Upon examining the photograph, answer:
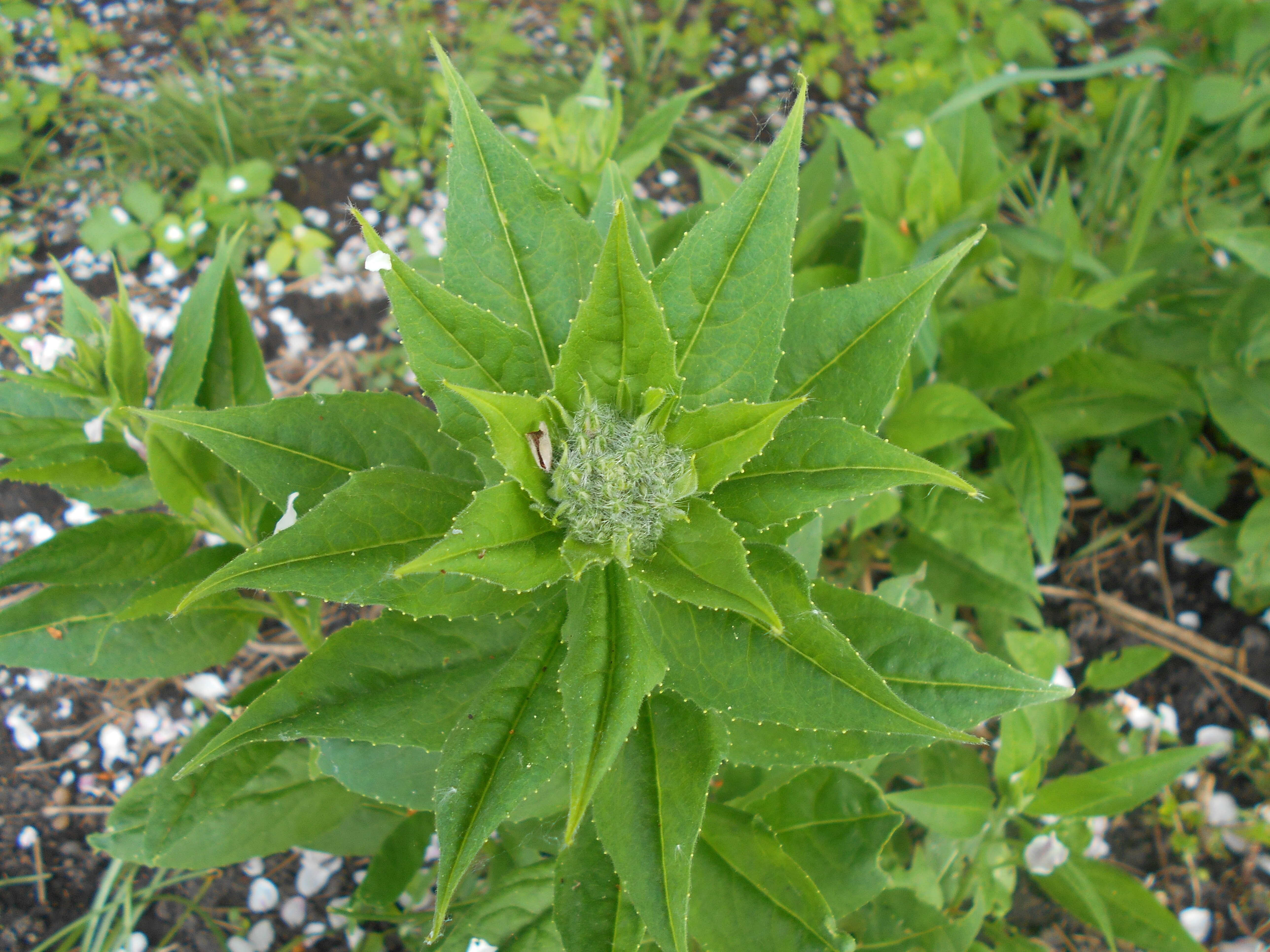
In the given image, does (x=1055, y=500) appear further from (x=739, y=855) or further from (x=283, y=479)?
(x=283, y=479)

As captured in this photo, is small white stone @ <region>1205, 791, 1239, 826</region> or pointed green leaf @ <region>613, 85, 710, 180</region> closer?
pointed green leaf @ <region>613, 85, 710, 180</region>

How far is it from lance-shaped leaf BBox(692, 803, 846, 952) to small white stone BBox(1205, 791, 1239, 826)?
202 centimetres

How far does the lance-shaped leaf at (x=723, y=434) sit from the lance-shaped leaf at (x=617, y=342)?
0.20 ft

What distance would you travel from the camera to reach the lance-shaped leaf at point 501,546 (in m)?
0.92

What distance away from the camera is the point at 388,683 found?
4.26 ft

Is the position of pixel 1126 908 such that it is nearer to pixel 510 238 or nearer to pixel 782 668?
pixel 782 668

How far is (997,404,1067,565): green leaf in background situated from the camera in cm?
241

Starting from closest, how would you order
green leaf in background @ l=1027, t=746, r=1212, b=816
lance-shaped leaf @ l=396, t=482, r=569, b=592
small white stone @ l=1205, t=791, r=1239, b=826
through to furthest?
lance-shaped leaf @ l=396, t=482, r=569, b=592, green leaf in background @ l=1027, t=746, r=1212, b=816, small white stone @ l=1205, t=791, r=1239, b=826

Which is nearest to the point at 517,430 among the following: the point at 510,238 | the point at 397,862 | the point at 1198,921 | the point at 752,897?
the point at 510,238

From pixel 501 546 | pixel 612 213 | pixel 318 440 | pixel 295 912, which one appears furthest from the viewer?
pixel 295 912

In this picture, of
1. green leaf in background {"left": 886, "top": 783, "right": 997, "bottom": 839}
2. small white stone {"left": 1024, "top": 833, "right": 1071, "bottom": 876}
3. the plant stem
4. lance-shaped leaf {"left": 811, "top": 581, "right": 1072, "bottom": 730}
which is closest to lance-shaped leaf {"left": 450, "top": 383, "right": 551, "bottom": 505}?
lance-shaped leaf {"left": 811, "top": 581, "right": 1072, "bottom": 730}

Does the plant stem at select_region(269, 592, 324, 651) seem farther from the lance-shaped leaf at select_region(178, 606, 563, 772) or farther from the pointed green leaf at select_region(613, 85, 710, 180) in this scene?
the pointed green leaf at select_region(613, 85, 710, 180)

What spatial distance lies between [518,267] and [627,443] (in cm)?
36

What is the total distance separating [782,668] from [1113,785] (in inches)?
55.2
